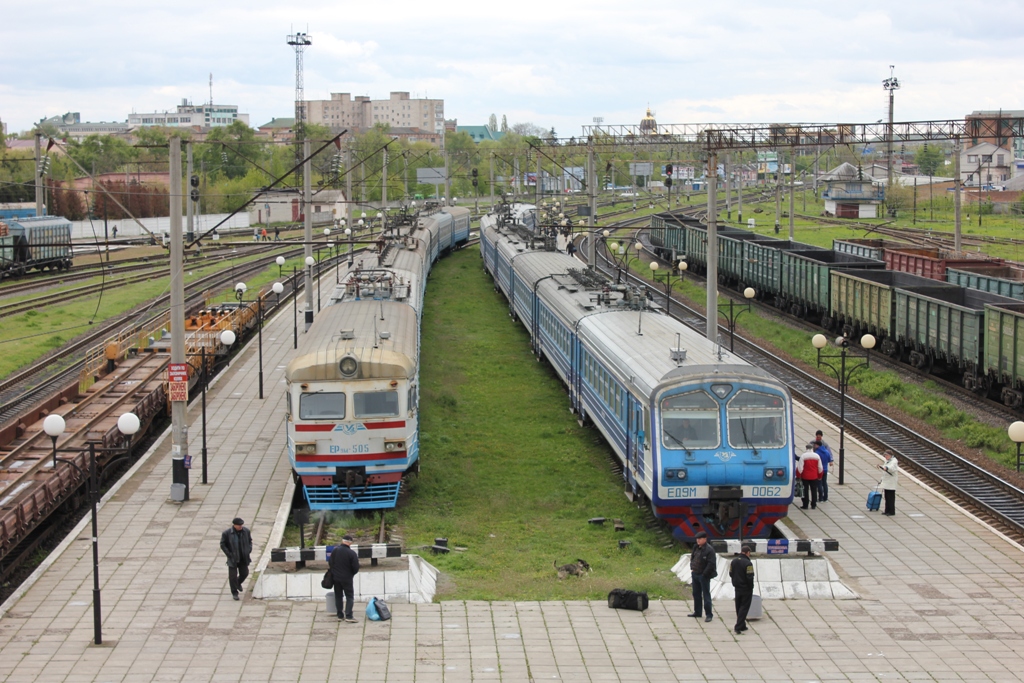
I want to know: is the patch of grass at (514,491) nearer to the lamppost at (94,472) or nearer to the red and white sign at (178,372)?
the lamppost at (94,472)

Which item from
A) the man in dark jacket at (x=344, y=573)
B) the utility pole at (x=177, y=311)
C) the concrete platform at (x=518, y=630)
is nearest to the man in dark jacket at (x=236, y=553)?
the concrete platform at (x=518, y=630)

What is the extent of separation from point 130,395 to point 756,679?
1969 cm

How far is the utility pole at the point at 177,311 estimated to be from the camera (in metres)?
21.6

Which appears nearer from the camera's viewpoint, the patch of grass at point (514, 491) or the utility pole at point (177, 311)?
the patch of grass at point (514, 491)

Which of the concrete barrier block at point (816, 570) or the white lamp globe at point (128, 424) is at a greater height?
the white lamp globe at point (128, 424)

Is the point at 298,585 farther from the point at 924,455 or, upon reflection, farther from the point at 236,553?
the point at 924,455

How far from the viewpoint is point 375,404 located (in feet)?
68.8

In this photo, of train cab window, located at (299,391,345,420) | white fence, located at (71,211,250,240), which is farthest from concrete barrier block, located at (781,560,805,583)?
white fence, located at (71,211,250,240)

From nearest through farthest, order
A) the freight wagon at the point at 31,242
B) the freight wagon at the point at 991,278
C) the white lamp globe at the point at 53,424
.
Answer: the white lamp globe at the point at 53,424, the freight wagon at the point at 991,278, the freight wagon at the point at 31,242

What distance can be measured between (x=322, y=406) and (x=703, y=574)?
829 centimetres

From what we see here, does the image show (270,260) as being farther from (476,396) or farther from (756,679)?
(756,679)

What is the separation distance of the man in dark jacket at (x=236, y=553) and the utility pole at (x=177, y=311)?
5.47 m

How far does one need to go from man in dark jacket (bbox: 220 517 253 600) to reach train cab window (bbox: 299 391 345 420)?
4472mm

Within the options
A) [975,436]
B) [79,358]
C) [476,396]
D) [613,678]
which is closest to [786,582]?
[613,678]
